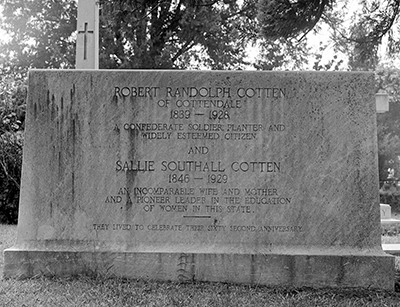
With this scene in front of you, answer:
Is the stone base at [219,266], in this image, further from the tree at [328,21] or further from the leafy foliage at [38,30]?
the leafy foliage at [38,30]

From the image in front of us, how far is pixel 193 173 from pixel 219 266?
2.97 ft

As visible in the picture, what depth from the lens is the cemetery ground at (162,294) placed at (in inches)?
151

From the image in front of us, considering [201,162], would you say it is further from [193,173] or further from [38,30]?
[38,30]

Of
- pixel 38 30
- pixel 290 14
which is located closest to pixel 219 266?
pixel 290 14

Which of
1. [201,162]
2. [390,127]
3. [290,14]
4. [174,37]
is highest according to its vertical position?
[174,37]

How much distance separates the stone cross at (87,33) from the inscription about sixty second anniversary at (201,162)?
8.15ft

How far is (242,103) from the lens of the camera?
469 centimetres

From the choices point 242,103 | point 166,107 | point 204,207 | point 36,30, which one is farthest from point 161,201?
point 36,30

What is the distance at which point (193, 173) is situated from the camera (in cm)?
468

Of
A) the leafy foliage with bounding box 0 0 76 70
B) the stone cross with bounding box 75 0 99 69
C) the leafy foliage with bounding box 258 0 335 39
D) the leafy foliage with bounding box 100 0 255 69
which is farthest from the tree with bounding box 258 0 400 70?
the leafy foliage with bounding box 0 0 76 70

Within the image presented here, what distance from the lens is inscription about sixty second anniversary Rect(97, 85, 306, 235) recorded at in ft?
15.2

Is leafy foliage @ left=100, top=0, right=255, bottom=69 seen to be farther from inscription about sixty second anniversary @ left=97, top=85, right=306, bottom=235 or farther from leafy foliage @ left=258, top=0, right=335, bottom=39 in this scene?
inscription about sixty second anniversary @ left=97, top=85, right=306, bottom=235

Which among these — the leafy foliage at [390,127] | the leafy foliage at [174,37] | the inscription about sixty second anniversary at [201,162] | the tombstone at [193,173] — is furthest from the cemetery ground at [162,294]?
the leafy foliage at [390,127]

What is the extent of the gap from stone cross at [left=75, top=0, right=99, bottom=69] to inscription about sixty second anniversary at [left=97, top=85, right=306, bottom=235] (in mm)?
2485
